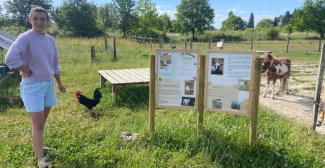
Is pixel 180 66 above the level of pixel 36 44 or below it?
below

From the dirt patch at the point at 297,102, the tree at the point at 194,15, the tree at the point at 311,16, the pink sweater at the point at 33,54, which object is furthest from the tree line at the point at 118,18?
the pink sweater at the point at 33,54

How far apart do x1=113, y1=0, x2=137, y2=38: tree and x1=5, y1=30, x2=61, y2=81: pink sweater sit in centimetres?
4576

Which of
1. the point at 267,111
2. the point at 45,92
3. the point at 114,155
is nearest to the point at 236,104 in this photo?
the point at 114,155

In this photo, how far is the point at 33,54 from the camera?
2379mm

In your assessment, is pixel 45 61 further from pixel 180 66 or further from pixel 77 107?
pixel 77 107

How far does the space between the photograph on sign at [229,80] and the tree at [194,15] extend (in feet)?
167

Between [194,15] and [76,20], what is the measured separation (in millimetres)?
28193

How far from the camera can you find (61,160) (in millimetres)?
2750

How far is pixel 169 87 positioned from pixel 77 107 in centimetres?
277

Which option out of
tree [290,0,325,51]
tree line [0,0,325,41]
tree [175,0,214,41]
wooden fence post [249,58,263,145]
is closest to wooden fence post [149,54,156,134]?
wooden fence post [249,58,263,145]

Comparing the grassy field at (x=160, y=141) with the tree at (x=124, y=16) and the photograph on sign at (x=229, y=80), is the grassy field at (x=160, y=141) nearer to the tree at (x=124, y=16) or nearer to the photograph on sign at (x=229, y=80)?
the photograph on sign at (x=229, y=80)

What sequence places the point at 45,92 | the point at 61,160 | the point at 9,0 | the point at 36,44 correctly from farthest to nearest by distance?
the point at 9,0
the point at 61,160
the point at 45,92
the point at 36,44

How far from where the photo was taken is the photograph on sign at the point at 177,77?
3.09 metres

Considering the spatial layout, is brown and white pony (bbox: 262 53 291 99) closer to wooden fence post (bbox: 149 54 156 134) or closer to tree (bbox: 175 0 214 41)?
wooden fence post (bbox: 149 54 156 134)
